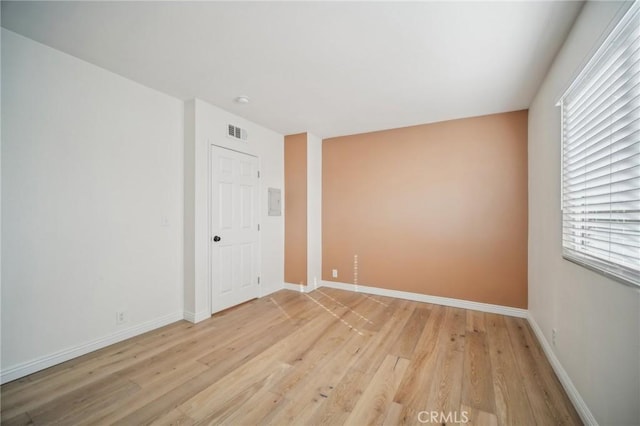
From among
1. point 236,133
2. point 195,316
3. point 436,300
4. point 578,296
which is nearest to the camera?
point 578,296

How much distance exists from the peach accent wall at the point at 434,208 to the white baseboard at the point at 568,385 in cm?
96

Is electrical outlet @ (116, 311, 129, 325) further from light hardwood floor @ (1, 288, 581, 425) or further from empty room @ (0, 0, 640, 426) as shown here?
light hardwood floor @ (1, 288, 581, 425)

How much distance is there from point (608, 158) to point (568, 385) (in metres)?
1.60

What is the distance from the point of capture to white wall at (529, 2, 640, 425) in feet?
4.21

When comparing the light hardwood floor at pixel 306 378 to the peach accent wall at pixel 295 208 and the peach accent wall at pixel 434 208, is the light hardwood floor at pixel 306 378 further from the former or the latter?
the peach accent wall at pixel 295 208

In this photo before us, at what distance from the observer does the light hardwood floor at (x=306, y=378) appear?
174 centimetres

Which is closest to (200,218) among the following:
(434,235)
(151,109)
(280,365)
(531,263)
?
(151,109)

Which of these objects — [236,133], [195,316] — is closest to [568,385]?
[195,316]

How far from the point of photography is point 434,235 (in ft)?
12.8

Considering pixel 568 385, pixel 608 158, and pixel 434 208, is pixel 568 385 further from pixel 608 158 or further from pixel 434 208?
pixel 434 208

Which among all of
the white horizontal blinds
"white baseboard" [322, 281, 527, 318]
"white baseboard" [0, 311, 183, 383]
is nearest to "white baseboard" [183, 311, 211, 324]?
"white baseboard" [0, 311, 183, 383]

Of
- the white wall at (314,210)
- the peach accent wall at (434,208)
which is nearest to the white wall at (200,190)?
the white wall at (314,210)

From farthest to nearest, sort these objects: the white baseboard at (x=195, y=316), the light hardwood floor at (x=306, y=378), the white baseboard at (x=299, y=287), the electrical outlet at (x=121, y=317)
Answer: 1. the white baseboard at (x=299, y=287)
2. the white baseboard at (x=195, y=316)
3. the electrical outlet at (x=121, y=317)
4. the light hardwood floor at (x=306, y=378)

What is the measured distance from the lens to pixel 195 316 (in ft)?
10.4
